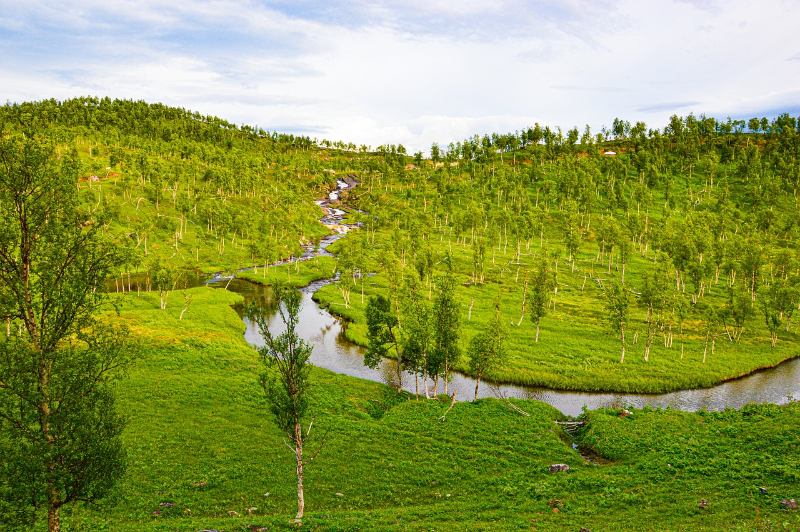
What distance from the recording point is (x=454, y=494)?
3706 centimetres

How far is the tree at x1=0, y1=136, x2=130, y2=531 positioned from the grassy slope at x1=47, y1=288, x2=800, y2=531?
132 inches

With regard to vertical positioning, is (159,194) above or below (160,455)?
above

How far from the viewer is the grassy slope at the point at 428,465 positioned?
A: 32094 mm

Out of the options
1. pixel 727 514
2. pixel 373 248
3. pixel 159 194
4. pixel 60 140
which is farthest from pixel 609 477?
pixel 60 140

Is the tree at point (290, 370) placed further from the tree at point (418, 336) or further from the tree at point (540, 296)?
the tree at point (540, 296)

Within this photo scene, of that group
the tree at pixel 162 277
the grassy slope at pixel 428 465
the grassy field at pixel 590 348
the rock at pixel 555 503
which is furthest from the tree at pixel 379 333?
the tree at pixel 162 277

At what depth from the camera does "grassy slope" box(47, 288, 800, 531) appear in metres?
32.1

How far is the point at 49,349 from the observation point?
923 inches

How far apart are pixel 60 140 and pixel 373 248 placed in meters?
142

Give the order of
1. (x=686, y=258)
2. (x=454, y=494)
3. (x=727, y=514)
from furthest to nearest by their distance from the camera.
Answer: (x=686, y=258)
(x=454, y=494)
(x=727, y=514)

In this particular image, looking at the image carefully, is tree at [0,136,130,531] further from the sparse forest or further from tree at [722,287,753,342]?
tree at [722,287,753,342]

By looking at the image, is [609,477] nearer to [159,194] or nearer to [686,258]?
[686,258]

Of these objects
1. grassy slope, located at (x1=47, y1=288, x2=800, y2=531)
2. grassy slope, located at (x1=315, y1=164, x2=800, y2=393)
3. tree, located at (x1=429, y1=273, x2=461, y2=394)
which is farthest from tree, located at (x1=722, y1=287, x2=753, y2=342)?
tree, located at (x1=429, y1=273, x2=461, y2=394)

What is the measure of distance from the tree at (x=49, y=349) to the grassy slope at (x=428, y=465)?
3.36 metres
